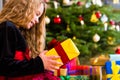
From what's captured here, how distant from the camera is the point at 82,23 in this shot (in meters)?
4.22

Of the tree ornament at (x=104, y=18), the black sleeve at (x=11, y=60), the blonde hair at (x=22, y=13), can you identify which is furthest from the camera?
the tree ornament at (x=104, y=18)

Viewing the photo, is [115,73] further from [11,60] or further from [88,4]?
[88,4]

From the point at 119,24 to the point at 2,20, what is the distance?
3625mm

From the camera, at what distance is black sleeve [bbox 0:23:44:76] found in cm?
131

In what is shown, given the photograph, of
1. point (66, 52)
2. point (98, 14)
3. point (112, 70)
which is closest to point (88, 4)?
point (98, 14)

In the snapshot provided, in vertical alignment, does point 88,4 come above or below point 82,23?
above

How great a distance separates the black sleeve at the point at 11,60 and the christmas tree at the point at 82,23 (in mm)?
2764

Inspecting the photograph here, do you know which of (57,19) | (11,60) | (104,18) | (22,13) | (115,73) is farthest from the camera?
(104,18)

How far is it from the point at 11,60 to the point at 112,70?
26.1 inches

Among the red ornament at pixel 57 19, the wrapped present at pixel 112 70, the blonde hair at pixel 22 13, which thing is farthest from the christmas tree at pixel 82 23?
the blonde hair at pixel 22 13

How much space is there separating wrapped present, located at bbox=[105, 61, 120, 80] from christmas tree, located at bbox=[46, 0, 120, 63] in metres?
2.32

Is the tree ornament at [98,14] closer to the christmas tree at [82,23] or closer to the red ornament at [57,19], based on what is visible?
the christmas tree at [82,23]

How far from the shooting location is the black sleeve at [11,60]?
1312 mm

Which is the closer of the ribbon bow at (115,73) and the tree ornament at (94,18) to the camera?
the ribbon bow at (115,73)
